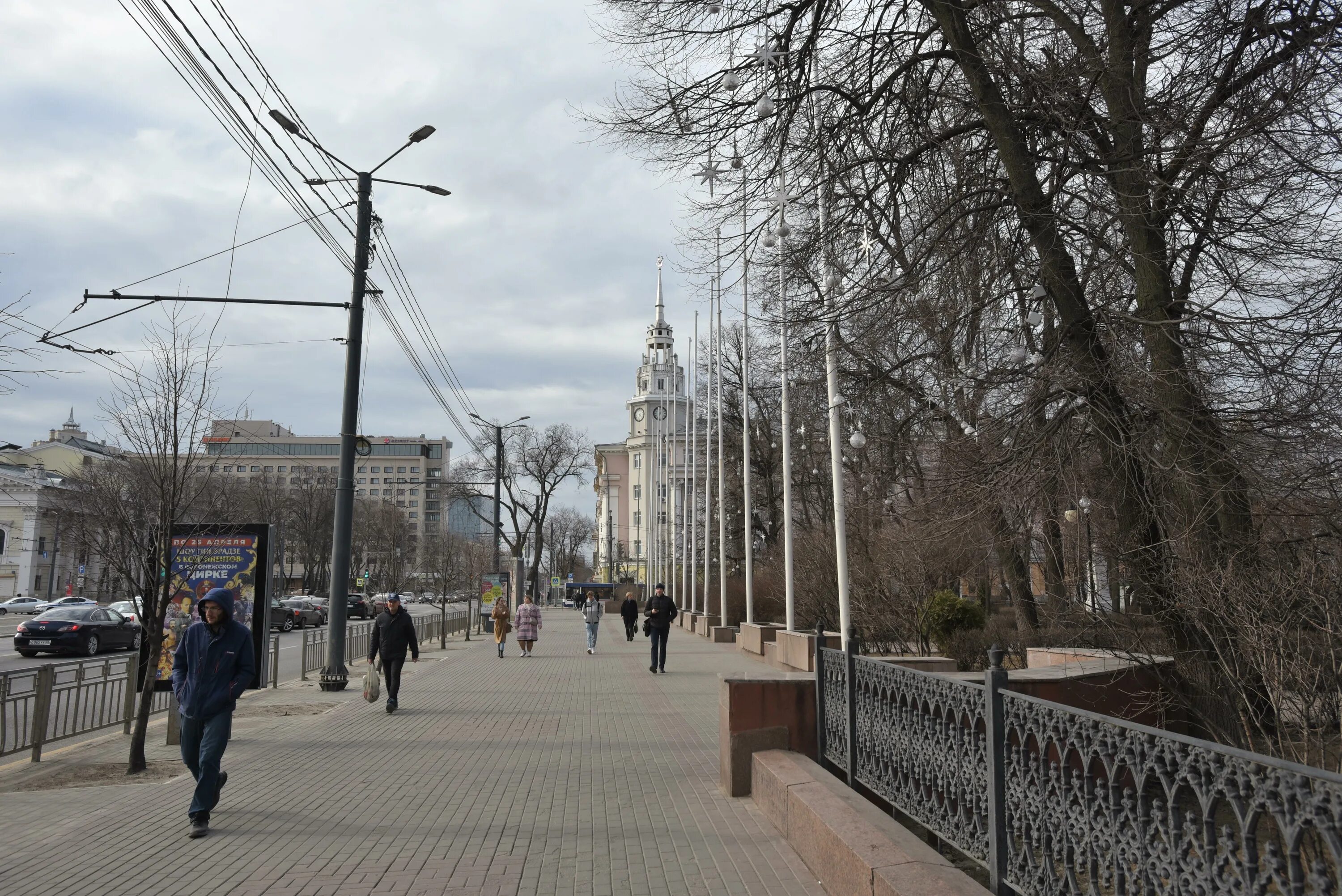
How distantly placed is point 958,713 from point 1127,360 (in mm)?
4829

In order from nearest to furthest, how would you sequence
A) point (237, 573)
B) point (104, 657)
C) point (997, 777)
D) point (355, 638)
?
point (997, 777)
point (237, 573)
point (104, 657)
point (355, 638)

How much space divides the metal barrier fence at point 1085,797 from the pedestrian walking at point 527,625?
65.6 ft

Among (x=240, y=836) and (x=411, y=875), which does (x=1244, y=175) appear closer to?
(x=411, y=875)

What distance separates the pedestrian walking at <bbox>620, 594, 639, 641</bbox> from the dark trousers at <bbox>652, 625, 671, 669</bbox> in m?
10.1

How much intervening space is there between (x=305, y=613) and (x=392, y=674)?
105 ft

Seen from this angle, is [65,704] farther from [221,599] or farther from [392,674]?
[221,599]

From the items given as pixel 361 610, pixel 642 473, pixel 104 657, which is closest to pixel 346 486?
pixel 104 657

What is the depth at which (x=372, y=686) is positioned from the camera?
45.6 ft

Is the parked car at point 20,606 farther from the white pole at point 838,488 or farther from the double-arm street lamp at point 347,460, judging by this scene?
the white pole at point 838,488

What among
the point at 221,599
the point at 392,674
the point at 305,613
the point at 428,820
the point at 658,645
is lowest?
the point at 428,820

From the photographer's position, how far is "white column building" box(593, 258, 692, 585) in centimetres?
6906

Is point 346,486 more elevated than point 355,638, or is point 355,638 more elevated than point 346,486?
point 346,486

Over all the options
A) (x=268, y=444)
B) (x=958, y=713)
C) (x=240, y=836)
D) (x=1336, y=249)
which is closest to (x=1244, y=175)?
(x=1336, y=249)

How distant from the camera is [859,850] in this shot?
4980 millimetres
